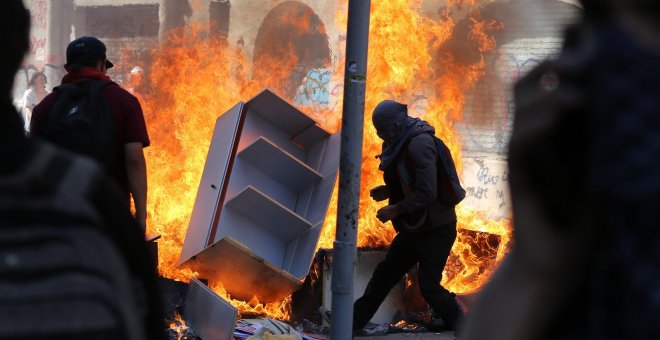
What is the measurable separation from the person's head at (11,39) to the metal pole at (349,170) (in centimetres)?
371

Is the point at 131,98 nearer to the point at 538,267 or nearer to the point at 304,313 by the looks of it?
the point at 304,313

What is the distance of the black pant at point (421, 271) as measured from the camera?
694cm

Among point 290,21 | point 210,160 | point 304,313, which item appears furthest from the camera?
point 290,21

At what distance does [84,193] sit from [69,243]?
0.09 metres

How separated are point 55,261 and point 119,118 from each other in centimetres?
386

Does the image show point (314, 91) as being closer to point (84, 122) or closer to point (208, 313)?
point (208, 313)

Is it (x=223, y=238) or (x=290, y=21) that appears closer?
(x=223, y=238)

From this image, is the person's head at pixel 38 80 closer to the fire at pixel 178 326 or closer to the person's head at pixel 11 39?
the fire at pixel 178 326

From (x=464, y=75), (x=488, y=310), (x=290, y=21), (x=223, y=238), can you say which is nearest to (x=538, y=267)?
(x=488, y=310)

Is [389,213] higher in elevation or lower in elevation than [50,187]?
lower

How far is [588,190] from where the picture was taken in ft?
4.34

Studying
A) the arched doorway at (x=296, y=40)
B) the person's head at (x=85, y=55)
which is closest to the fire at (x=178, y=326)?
the person's head at (x=85, y=55)

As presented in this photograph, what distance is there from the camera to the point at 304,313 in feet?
24.6

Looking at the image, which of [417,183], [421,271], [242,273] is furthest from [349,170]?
[242,273]
